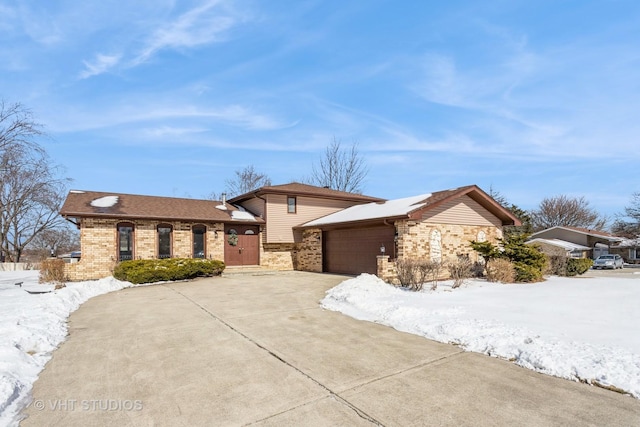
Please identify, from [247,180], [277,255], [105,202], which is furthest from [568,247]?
[105,202]

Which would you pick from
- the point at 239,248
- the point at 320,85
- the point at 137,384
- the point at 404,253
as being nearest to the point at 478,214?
the point at 404,253

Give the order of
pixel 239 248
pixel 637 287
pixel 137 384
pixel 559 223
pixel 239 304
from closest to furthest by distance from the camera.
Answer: pixel 137 384, pixel 239 304, pixel 637 287, pixel 239 248, pixel 559 223

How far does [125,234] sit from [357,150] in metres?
24.8

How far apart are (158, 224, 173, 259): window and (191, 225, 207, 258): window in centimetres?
124

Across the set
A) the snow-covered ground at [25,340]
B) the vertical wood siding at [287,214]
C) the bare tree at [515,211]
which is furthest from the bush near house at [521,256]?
the bare tree at [515,211]

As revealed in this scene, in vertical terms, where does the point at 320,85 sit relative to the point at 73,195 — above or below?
above

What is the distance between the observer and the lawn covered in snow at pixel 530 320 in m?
4.50

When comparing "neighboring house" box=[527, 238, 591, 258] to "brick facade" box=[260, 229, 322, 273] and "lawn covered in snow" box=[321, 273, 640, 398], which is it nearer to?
"lawn covered in snow" box=[321, 273, 640, 398]

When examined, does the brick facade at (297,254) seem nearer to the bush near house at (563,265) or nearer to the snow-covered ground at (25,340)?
the snow-covered ground at (25,340)

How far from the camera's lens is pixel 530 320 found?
6871mm

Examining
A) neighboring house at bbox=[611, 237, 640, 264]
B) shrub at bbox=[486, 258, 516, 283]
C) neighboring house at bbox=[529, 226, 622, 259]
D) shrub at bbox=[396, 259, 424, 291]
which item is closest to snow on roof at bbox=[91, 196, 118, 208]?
shrub at bbox=[396, 259, 424, 291]

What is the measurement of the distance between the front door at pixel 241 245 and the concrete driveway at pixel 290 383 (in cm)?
1254

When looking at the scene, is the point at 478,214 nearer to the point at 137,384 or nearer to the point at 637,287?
the point at 637,287

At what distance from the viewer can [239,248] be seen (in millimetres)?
20000
